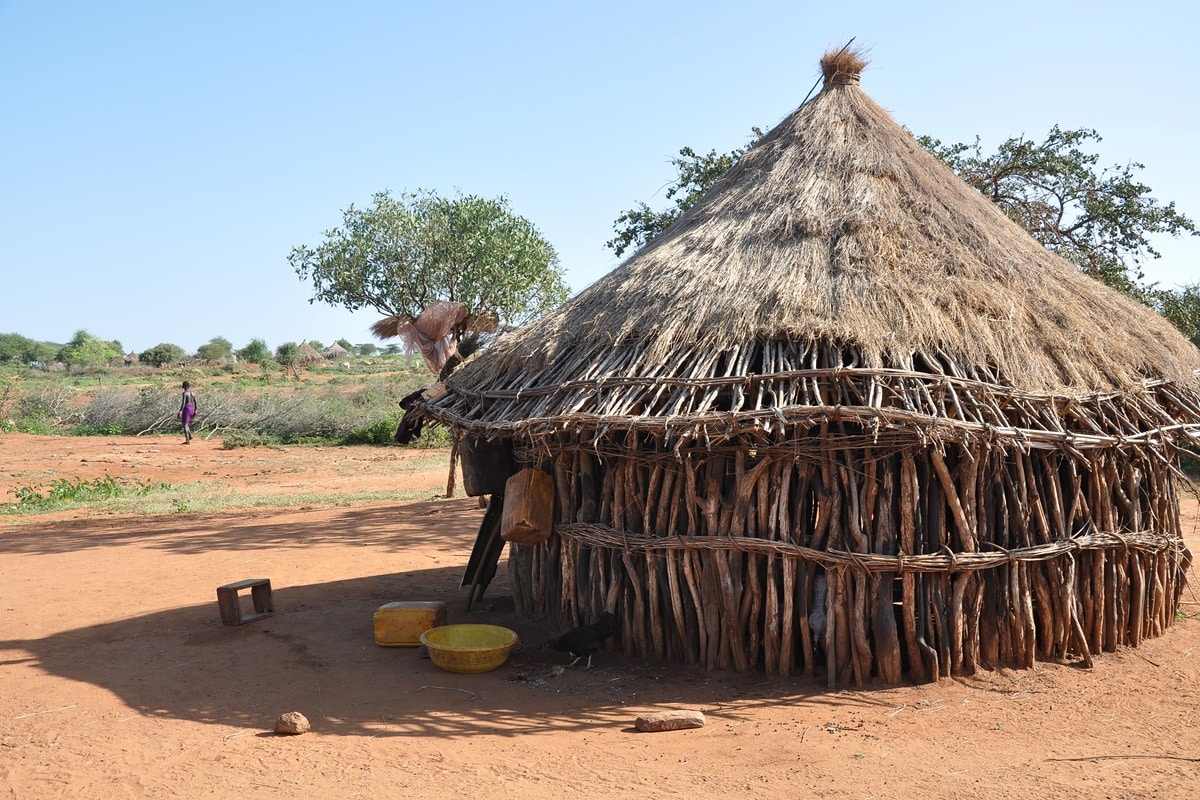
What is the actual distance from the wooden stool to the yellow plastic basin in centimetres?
A: 177

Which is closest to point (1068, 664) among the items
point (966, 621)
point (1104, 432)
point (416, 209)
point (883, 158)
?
point (966, 621)

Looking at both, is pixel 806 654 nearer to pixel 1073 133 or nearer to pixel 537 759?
pixel 537 759

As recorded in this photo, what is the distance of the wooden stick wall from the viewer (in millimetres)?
5387

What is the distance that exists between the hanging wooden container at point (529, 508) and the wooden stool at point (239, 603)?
2.21 meters

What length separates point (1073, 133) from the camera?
1223 centimetres

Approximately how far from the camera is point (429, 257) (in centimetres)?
1477

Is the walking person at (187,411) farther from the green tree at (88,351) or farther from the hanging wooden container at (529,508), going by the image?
the green tree at (88,351)

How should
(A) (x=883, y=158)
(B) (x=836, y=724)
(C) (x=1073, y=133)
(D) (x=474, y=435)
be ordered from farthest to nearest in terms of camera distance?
(C) (x=1073, y=133) → (A) (x=883, y=158) → (D) (x=474, y=435) → (B) (x=836, y=724)

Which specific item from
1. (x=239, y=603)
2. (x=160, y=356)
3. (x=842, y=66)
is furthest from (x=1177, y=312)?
(x=160, y=356)

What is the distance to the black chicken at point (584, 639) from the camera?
577cm

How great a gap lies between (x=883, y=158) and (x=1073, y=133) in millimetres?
6417

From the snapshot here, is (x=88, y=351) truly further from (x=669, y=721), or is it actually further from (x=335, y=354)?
(x=669, y=721)

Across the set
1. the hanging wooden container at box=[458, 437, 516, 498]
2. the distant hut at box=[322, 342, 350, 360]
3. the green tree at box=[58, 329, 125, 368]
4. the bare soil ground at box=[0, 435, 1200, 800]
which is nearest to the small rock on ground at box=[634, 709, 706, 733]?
the bare soil ground at box=[0, 435, 1200, 800]

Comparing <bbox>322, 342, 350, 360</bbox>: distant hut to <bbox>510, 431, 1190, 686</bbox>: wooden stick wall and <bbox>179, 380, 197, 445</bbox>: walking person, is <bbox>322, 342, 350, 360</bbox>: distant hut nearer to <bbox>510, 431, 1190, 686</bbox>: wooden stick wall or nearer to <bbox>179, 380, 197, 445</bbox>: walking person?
<bbox>179, 380, 197, 445</bbox>: walking person
